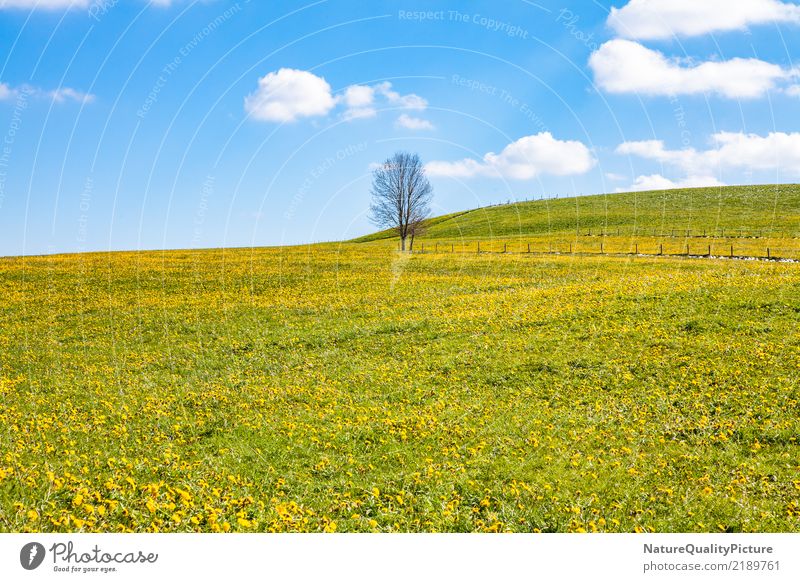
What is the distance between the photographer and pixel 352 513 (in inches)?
420

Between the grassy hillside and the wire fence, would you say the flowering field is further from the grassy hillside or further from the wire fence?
the grassy hillside

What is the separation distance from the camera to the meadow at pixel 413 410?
10719 mm

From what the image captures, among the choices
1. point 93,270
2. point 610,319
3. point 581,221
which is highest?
point 581,221

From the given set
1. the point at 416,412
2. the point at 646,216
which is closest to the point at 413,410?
the point at 416,412

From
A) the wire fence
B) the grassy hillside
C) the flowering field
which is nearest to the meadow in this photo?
the flowering field

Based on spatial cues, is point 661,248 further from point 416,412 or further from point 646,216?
point 416,412

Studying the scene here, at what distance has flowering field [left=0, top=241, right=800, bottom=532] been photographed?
10.7 m

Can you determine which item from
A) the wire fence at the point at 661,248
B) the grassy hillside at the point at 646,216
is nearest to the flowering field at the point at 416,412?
the wire fence at the point at 661,248

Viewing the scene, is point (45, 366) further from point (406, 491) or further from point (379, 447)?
point (406, 491)

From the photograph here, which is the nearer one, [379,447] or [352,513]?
[352,513]

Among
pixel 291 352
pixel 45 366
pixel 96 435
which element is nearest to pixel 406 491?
pixel 96 435

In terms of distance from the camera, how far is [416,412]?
55.9ft

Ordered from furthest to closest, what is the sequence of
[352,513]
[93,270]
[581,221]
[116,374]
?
[581,221] → [93,270] → [116,374] → [352,513]

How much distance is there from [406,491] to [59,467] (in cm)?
826
